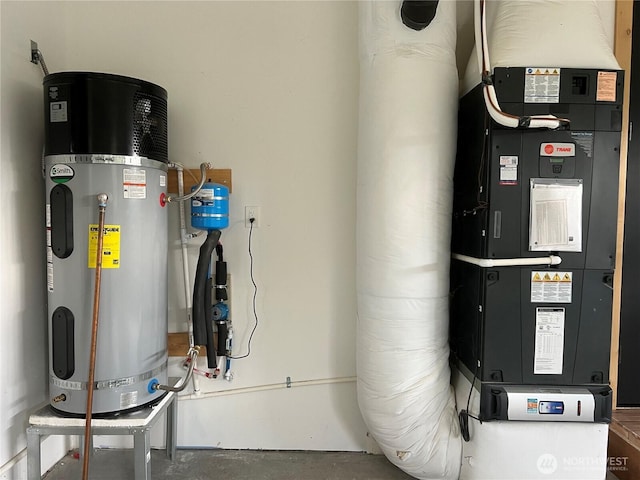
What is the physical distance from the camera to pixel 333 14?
1.96 m

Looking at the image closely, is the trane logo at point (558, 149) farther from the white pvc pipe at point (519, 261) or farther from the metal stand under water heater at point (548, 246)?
the white pvc pipe at point (519, 261)

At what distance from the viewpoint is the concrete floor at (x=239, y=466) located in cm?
187

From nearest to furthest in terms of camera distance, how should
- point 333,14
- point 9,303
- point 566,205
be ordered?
point 566,205 → point 9,303 → point 333,14

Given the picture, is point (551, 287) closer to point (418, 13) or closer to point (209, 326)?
point (418, 13)

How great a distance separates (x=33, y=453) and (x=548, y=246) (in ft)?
6.90

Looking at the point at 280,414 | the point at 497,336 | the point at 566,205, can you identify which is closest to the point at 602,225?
the point at 566,205

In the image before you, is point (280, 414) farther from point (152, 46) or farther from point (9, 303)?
point (152, 46)

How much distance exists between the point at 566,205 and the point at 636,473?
116cm

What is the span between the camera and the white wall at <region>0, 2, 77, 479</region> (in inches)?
63.8

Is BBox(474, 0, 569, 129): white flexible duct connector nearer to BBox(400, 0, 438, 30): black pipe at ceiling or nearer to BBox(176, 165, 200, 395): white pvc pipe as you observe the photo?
BBox(400, 0, 438, 30): black pipe at ceiling

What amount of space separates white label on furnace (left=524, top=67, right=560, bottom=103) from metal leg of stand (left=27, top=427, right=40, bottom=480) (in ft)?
7.43

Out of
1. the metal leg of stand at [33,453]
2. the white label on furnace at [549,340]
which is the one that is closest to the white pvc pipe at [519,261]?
the white label on furnace at [549,340]

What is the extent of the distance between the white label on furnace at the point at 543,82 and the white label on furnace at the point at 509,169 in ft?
0.82

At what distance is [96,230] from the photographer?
154 centimetres
